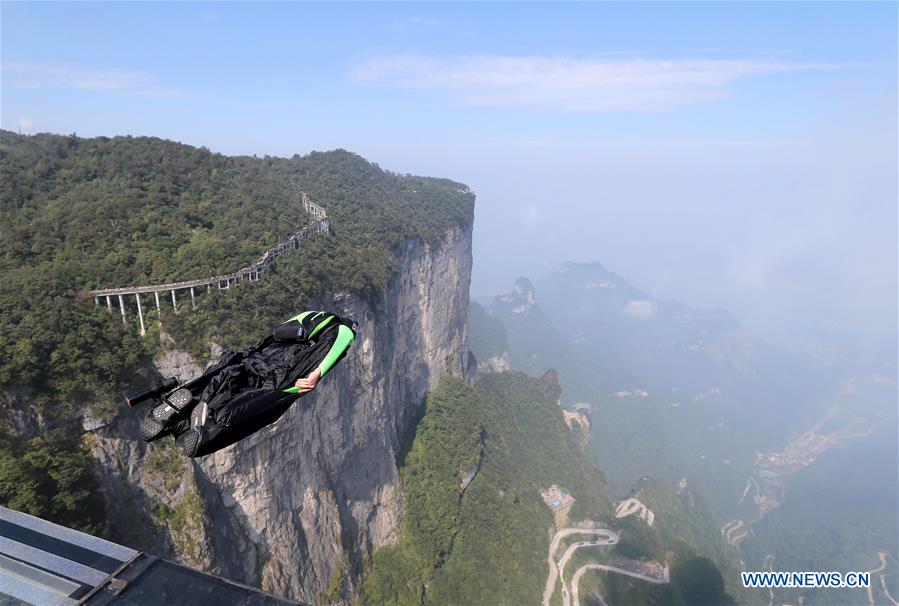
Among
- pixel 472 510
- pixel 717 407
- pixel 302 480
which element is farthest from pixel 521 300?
pixel 302 480

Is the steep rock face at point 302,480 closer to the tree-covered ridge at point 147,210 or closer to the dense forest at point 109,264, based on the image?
the dense forest at point 109,264

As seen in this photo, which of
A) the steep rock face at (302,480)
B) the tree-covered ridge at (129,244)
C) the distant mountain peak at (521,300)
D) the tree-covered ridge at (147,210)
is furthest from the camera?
the distant mountain peak at (521,300)

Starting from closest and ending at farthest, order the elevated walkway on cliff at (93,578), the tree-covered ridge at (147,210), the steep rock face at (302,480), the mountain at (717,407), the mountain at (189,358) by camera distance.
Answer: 1. the elevated walkway on cliff at (93,578)
2. the mountain at (189,358)
3. the steep rock face at (302,480)
4. the tree-covered ridge at (147,210)
5. the mountain at (717,407)

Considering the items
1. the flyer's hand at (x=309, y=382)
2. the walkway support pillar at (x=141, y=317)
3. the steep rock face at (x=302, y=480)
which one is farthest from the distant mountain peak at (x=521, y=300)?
the flyer's hand at (x=309, y=382)

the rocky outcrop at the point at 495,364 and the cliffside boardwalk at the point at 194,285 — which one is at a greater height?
the cliffside boardwalk at the point at 194,285

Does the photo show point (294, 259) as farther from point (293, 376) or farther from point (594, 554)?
point (594, 554)

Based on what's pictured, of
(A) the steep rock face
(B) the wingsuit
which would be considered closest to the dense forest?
(A) the steep rock face

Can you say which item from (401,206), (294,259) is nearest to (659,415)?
(401,206)
